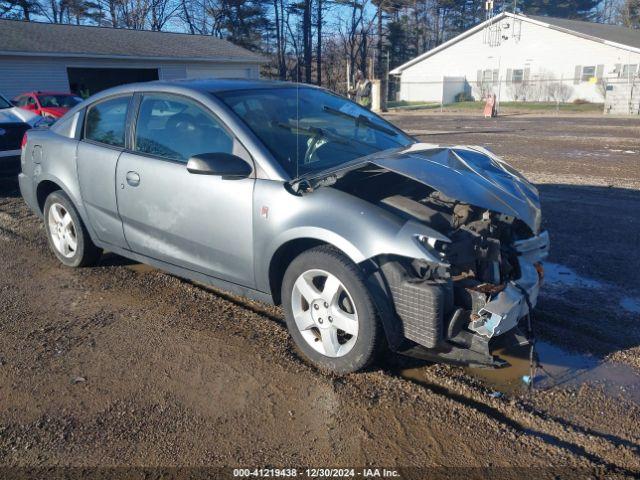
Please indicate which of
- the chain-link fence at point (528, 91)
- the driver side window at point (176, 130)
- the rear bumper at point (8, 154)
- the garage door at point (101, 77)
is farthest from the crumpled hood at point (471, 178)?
the chain-link fence at point (528, 91)

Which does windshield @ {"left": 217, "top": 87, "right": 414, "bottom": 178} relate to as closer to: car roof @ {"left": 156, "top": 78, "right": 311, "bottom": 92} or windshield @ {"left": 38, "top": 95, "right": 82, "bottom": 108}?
car roof @ {"left": 156, "top": 78, "right": 311, "bottom": 92}

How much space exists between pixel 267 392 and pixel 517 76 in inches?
1765

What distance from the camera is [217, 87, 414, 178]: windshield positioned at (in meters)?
3.81

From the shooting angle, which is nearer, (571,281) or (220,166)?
(220,166)

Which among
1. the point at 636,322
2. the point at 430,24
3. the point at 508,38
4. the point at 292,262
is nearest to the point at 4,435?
the point at 292,262

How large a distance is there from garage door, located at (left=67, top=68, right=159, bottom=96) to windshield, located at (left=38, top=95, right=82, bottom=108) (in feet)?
29.9

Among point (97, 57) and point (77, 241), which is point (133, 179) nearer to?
point (77, 241)

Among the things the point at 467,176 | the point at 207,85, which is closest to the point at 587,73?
the point at 207,85

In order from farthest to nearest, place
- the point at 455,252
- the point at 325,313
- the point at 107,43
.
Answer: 1. the point at 107,43
2. the point at 325,313
3. the point at 455,252

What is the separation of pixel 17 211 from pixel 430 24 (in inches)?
2606

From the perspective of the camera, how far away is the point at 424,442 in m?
2.76

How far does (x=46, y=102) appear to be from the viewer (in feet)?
62.9

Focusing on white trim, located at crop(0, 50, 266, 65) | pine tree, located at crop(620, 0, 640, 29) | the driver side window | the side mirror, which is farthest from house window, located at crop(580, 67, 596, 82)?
the side mirror

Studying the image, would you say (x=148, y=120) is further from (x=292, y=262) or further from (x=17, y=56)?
(x=17, y=56)
